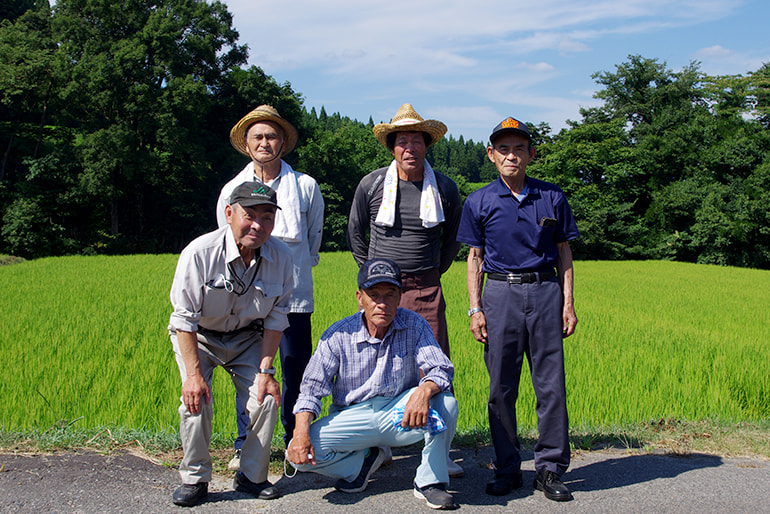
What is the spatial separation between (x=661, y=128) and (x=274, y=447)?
126 feet

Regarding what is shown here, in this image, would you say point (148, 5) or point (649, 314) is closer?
point (649, 314)

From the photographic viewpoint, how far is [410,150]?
3637 millimetres

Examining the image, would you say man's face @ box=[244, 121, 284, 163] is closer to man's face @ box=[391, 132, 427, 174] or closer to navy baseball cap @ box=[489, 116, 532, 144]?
man's face @ box=[391, 132, 427, 174]

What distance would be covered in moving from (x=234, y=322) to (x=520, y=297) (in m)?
1.49

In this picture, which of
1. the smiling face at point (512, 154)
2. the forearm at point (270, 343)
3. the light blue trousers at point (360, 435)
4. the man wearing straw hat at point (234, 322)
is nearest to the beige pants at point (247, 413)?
the man wearing straw hat at point (234, 322)

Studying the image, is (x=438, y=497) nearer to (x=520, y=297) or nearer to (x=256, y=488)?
(x=256, y=488)

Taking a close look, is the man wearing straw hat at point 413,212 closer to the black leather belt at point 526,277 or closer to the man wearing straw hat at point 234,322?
the black leather belt at point 526,277

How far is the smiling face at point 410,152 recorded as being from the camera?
11.9ft

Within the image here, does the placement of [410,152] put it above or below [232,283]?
above

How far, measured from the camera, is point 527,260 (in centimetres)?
317

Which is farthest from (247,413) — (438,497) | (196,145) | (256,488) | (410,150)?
(196,145)

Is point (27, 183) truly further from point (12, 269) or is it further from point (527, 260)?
point (527, 260)

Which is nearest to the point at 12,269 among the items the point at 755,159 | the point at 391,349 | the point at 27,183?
the point at 27,183

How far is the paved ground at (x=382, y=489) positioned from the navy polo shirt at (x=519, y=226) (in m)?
1.16
